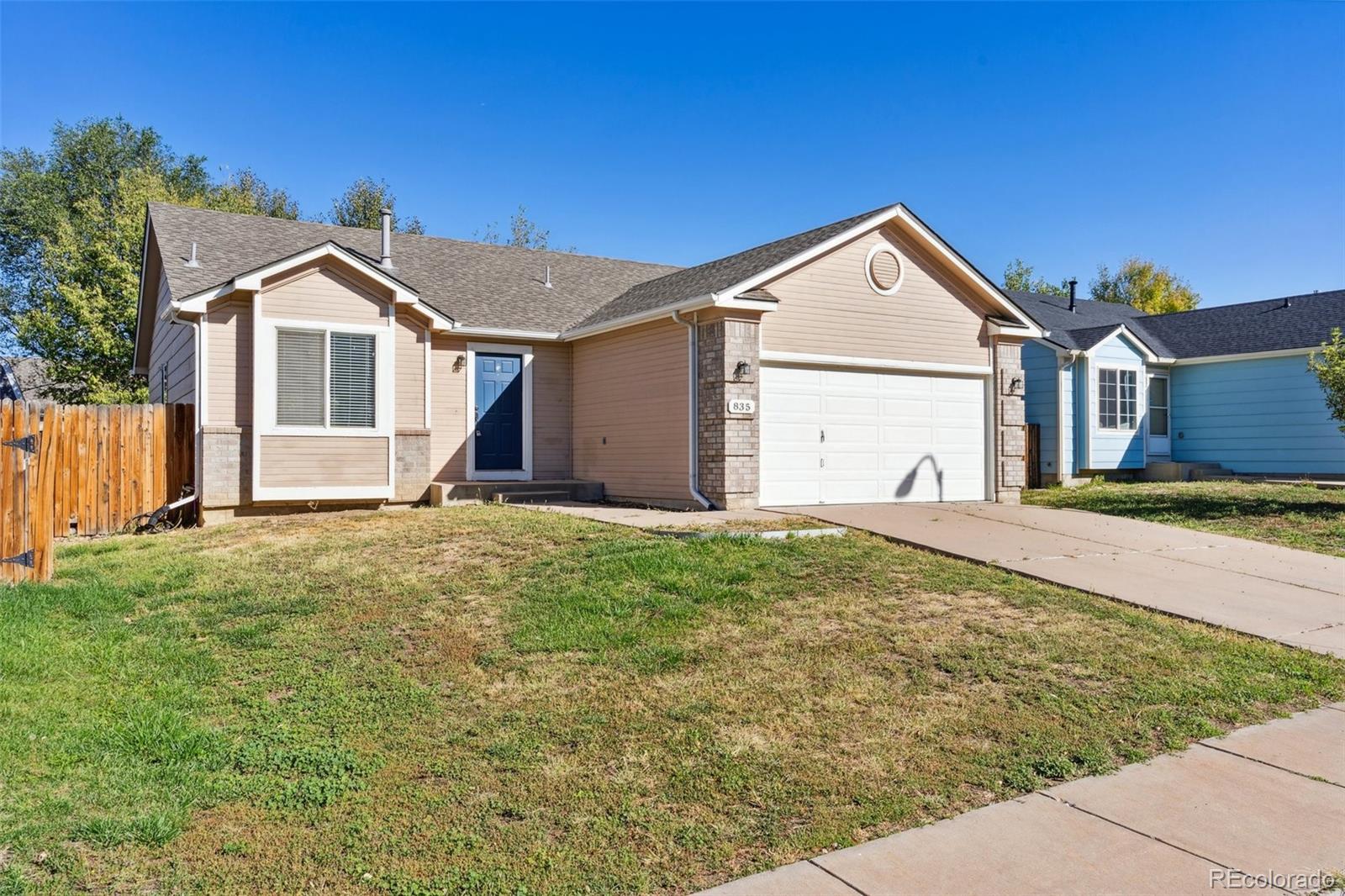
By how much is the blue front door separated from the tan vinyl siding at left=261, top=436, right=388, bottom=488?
198 centimetres

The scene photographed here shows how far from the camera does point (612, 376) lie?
14938 millimetres

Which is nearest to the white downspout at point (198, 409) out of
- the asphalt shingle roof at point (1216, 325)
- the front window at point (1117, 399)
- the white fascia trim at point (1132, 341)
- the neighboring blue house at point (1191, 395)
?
the asphalt shingle roof at point (1216, 325)

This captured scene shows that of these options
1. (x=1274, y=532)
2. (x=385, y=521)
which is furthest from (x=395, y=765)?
(x=1274, y=532)

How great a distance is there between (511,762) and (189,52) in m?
26.9

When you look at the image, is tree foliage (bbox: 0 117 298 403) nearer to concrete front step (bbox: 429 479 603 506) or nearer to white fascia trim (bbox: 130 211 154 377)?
white fascia trim (bbox: 130 211 154 377)

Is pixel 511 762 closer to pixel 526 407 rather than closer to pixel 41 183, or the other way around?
pixel 526 407

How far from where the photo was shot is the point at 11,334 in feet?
112

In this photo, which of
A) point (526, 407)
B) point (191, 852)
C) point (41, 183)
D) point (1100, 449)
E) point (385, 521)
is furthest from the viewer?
point (41, 183)

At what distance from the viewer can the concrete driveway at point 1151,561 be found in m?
7.61

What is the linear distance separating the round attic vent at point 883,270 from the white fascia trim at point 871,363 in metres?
1.11

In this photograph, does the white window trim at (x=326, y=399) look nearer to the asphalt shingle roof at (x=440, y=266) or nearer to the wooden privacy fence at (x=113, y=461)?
the wooden privacy fence at (x=113, y=461)

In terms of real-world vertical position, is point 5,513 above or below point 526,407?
below

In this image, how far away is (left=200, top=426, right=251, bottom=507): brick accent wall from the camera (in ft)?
40.6

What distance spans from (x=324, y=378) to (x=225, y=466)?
182cm
